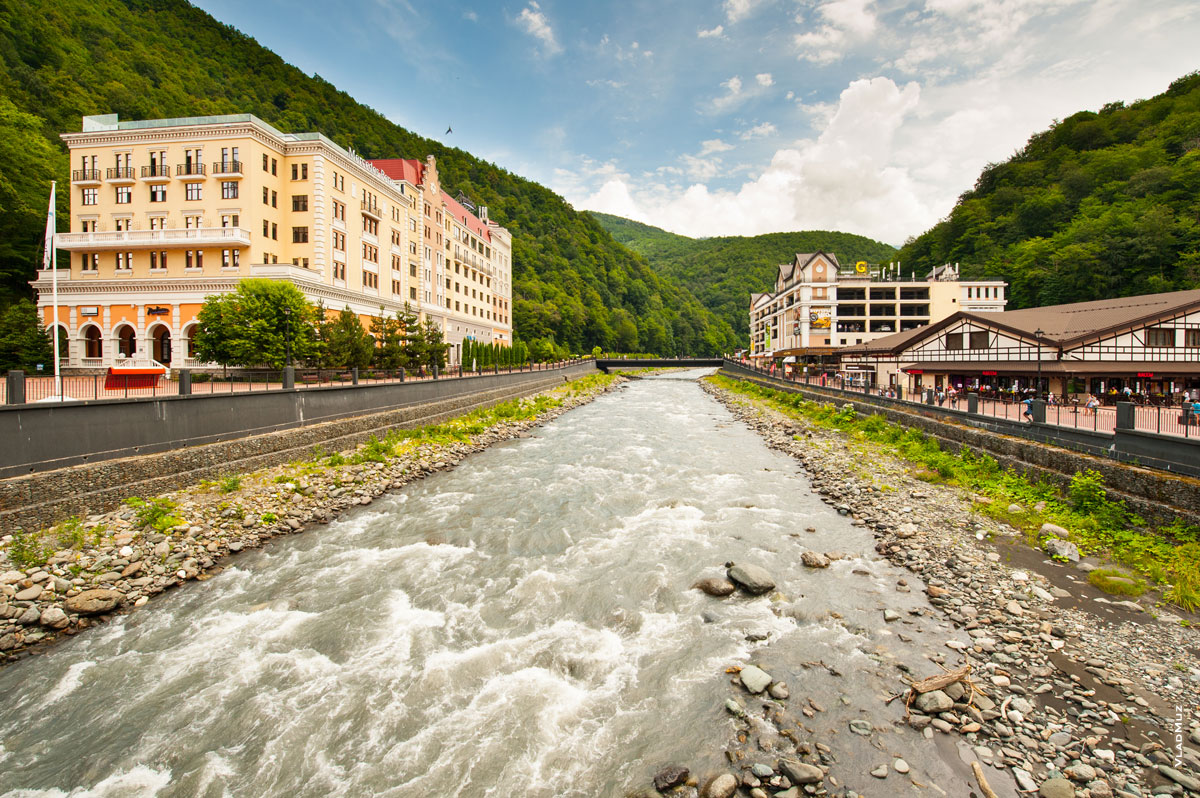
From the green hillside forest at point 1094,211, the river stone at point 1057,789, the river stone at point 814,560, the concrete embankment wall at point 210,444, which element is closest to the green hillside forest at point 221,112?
the concrete embankment wall at point 210,444

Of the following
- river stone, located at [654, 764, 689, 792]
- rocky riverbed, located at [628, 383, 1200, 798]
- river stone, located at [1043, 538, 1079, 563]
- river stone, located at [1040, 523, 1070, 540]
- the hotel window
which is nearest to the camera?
rocky riverbed, located at [628, 383, 1200, 798]

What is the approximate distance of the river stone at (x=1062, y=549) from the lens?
38.5ft

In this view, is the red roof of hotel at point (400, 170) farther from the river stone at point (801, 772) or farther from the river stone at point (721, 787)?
the river stone at point (801, 772)

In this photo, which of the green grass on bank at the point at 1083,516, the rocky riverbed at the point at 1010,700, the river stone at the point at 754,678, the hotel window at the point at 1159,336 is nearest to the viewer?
the rocky riverbed at the point at 1010,700

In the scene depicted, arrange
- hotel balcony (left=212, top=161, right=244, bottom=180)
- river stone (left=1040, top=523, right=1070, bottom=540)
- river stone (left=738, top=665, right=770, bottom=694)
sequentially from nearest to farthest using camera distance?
river stone (left=738, top=665, right=770, bottom=694) → river stone (left=1040, top=523, right=1070, bottom=540) → hotel balcony (left=212, top=161, right=244, bottom=180)

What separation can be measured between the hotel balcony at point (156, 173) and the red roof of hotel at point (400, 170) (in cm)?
1890

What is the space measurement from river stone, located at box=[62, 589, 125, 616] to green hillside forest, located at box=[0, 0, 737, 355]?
156ft

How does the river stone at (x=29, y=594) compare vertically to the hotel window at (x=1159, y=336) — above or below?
below

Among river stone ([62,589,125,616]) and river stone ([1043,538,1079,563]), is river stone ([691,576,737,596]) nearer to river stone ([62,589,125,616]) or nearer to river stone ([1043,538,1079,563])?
river stone ([1043,538,1079,563])

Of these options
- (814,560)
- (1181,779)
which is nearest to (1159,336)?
(814,560)

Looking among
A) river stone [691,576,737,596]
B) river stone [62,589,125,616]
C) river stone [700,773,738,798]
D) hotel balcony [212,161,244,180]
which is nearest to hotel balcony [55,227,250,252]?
hotel balcony [212,161,244,180]

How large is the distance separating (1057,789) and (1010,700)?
1606mm

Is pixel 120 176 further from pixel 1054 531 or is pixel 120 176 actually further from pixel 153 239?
pixel 1054 531

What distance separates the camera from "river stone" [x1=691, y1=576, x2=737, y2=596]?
10.9 meters
